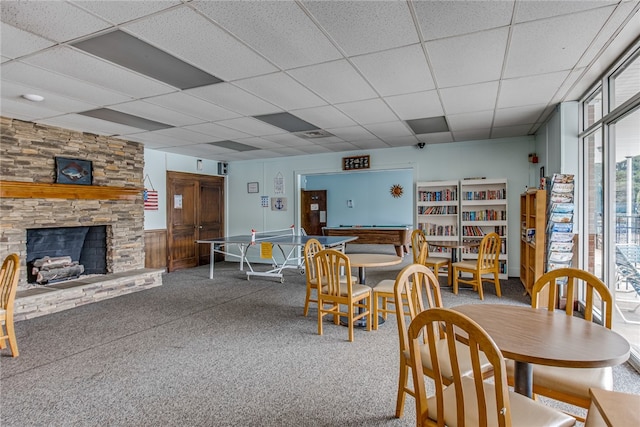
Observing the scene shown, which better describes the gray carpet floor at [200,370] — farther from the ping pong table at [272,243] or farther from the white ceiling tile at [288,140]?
the white ceiling tile at [288,140]

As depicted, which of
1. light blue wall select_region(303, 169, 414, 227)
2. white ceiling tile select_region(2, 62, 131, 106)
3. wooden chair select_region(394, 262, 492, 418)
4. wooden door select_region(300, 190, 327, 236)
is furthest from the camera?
wooden door select_region(300, 190, 327, 236)

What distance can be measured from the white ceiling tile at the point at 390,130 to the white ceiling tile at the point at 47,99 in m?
3.61

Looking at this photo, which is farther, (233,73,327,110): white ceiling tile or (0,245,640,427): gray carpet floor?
(233,73,327,110): white ceiling tile

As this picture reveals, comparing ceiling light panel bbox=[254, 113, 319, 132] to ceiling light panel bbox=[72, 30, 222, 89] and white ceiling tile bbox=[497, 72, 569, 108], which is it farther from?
white ceiling tile bbox=[497, 72, 569, 108]

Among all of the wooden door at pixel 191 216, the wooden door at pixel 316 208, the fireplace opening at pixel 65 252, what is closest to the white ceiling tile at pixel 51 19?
the fireplace opening at pixel 65 252

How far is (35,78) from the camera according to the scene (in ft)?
10.4

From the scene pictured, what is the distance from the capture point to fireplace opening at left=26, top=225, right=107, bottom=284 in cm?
487

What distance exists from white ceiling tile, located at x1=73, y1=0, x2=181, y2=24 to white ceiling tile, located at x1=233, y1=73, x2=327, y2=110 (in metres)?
1.18

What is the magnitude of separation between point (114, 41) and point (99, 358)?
2584 mm

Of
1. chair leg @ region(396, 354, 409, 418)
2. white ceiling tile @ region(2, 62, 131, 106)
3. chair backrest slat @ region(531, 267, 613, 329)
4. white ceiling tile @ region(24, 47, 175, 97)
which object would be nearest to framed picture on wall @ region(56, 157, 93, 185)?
white ceiling tile @ region(2, 62, 131, 106)

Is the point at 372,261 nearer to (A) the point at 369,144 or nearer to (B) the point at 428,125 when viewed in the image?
(B) the point at 428,125

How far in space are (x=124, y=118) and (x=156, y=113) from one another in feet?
1.91

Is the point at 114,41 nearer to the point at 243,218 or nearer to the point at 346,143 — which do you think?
the point at 346,143

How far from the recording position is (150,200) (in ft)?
21.9
